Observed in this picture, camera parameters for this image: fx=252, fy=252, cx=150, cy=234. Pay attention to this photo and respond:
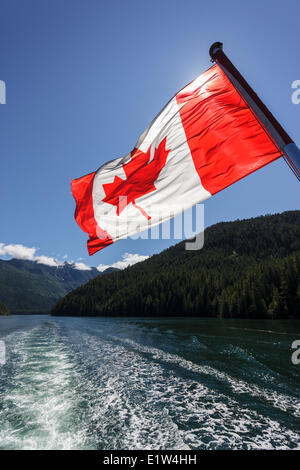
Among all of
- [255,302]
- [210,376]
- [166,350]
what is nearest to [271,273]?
[255,302]

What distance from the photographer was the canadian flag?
5574mm

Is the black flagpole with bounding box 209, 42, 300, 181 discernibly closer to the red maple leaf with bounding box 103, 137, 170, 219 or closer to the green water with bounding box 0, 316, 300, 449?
the red maple leaf with bounding box 103, 137, 170, 219

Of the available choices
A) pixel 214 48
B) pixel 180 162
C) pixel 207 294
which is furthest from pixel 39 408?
pixel 207 294

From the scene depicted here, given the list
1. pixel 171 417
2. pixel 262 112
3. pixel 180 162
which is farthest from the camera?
pixel 171 417

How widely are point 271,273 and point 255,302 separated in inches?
542

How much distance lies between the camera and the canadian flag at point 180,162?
557 centimetres

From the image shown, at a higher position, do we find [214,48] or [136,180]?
[214,48]

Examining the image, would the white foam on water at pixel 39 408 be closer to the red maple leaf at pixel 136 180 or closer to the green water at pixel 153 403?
the green water at pixel 153 403

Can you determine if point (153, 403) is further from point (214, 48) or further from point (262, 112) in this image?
point (214, 48)

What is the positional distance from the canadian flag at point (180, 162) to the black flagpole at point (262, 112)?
0.68 metres

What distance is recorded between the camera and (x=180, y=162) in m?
6.25

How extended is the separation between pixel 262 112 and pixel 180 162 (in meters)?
2.38

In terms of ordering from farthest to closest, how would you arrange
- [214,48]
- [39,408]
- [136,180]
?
1. [39,408]
2. [136,180]
3. [214,48]

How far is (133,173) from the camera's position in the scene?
276 inches
